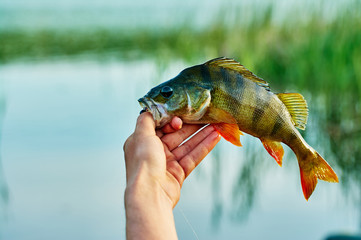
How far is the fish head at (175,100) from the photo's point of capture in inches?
102

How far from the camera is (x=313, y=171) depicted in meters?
2.60

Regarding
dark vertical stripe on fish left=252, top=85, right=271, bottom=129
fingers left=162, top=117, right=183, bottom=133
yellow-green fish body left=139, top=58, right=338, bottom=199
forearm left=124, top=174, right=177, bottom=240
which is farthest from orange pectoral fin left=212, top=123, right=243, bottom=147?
forearm left=124, top=174, right=177, bottom=240

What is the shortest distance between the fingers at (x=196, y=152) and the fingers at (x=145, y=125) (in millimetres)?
344

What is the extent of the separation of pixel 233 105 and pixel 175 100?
31 centimetres

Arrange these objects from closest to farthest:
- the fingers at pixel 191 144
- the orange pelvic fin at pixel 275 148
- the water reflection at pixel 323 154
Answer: the orange pelvic fin at pixel 275 148, the fingers at pixel 191 144, the water reflection at pixel 323 154

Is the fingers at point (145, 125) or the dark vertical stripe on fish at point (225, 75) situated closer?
the fingers at point (145, 125)

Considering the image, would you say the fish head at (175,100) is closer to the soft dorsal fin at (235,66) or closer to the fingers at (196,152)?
the soft dorsal fin at (235,66)

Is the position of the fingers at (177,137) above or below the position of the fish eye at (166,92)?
below

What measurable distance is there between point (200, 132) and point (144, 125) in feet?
1.65

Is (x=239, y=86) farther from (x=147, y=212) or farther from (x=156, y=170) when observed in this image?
(x=147, y=212)

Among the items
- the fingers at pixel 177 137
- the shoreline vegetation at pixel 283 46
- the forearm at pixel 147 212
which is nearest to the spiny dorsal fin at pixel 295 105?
the fingers at pixel 177 137

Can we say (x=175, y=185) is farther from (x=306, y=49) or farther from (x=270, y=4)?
(x=270, y=4)

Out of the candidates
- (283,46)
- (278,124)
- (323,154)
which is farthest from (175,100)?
(283,46)

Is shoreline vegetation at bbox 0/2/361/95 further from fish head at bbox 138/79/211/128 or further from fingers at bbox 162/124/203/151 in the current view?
fish head at bbox 138/79/211/128
